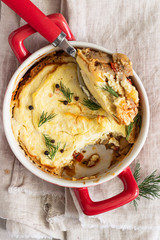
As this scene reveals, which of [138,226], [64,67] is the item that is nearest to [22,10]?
[64,67]

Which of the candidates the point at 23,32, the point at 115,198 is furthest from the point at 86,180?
the point at 23,32

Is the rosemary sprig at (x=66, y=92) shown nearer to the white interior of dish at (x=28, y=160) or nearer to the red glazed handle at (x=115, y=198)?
the white interior of dish at (x=28, y=160)

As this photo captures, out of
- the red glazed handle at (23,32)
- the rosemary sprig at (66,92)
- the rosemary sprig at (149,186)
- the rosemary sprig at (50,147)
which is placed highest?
the red glazed handle at (23,32)

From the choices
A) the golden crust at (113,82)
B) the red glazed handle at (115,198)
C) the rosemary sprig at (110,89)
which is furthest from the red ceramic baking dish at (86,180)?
the rosemary sprig at (110,89)

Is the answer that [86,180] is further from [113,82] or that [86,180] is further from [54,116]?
[113,82]

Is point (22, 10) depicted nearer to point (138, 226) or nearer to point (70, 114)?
point (70, 114)
